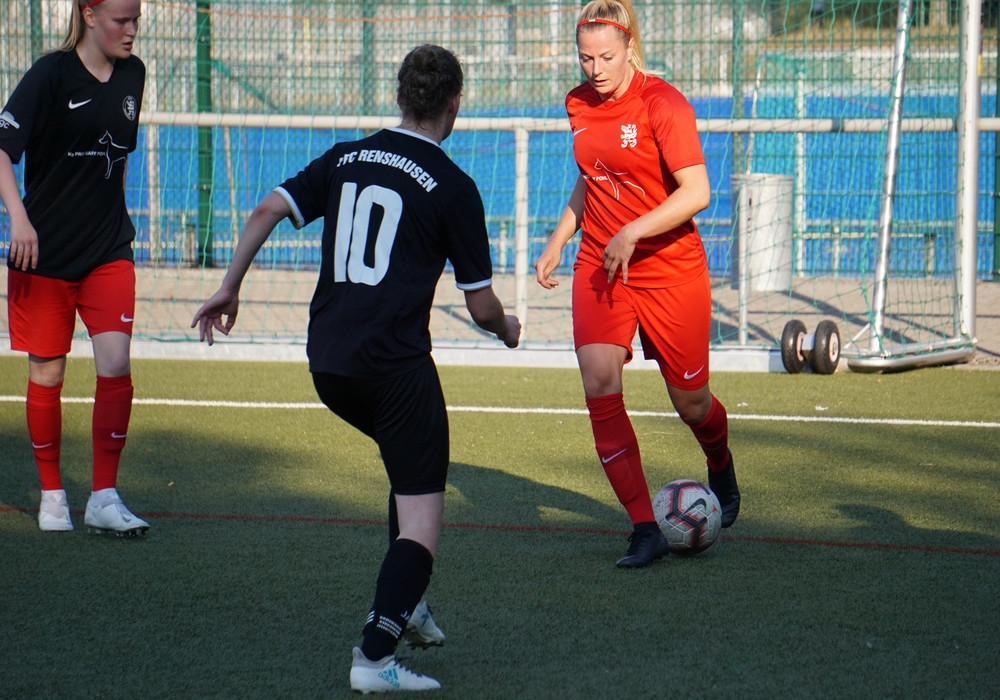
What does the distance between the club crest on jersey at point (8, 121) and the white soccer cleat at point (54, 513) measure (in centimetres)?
148

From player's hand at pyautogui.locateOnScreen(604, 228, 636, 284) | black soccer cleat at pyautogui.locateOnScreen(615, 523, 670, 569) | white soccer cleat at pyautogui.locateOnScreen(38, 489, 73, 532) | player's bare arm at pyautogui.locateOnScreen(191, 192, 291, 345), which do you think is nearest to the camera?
player's bare arm at pyautogui.locateOnScreen(191, 192, 291, 345)

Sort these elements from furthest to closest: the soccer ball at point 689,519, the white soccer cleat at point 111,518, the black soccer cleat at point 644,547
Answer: the white soccer cleat at point 111,518 < the soccer ball at point 689,519 < the black soccer cleat at point 644,547

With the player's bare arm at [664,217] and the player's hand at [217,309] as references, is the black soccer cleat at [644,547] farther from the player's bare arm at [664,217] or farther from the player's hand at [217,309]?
the player's hand at [217,309]

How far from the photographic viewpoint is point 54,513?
4754 mm

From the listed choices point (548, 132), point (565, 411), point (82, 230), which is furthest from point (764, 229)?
point (82, 230)

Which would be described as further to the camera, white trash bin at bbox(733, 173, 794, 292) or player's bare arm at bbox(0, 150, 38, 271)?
white trash bin at bbox(733, 173, 794, 292)

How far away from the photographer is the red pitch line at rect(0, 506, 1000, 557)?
4465 millimetres

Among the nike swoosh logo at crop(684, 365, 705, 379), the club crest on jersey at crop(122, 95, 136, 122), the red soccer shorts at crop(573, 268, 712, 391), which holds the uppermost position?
the club crest on jersey at crop(122, 95, 136, 122)

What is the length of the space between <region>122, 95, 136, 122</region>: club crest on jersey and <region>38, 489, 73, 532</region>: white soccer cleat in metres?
1.55

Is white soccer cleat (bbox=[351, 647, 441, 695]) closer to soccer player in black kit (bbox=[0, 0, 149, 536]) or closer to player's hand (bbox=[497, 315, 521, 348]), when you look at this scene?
player's hand (bbox=[497, 315, 521, 348])

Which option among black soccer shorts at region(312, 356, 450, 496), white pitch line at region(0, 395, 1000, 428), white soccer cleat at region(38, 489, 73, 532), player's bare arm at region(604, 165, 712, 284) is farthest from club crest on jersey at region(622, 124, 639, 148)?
white pitch line at region(0, 395, 1000, 428)

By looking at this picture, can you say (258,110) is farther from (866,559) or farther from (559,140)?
(866,559)

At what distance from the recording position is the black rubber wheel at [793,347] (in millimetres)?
8445

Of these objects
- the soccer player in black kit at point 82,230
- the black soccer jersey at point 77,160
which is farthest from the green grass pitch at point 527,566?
the black soccer jersey at point 77,160
